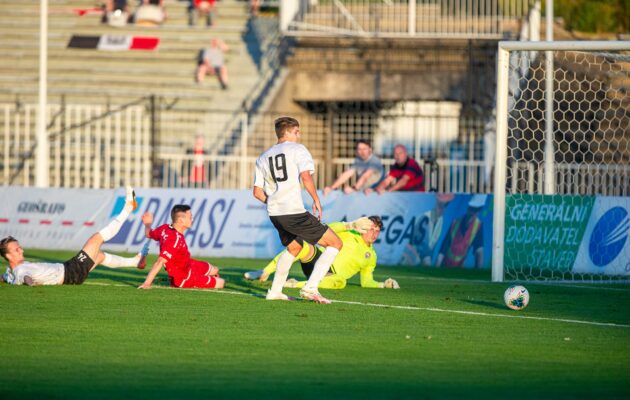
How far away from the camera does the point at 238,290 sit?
1318 cm

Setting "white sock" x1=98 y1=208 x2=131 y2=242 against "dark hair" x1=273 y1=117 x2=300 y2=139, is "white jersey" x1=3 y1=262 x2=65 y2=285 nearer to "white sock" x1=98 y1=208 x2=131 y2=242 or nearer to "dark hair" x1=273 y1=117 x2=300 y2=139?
"white sock" x1=98 y1=208 x2=131 y2=242

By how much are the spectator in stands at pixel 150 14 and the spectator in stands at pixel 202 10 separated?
0.85m

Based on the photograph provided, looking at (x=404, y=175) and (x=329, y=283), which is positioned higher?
(x=404, y=175)

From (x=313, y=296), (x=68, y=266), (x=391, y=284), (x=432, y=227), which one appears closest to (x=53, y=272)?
(x=68, y=266)

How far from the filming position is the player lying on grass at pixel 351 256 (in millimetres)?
13266

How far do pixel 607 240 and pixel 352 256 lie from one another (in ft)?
15.4

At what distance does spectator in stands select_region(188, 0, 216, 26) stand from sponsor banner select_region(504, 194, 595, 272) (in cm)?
1592

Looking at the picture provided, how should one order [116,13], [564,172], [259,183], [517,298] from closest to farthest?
[517,298] → [259,183] → [564,172] → [116,13]

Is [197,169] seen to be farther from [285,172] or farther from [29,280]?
[285,172]

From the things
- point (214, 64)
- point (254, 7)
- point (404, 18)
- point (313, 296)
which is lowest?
point (313, 296)

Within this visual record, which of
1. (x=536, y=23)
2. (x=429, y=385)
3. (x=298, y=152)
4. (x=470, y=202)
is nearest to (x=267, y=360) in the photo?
(x=429, y=385)

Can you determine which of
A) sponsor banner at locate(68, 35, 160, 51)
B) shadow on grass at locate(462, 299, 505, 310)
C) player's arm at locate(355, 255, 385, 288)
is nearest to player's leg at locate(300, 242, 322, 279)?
player's arm at locate(355, 255, 385, 288)

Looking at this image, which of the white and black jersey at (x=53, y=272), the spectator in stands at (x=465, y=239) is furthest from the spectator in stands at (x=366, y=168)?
the white and black jersey at (x=53, y=272)

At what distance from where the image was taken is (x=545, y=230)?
16.6m
